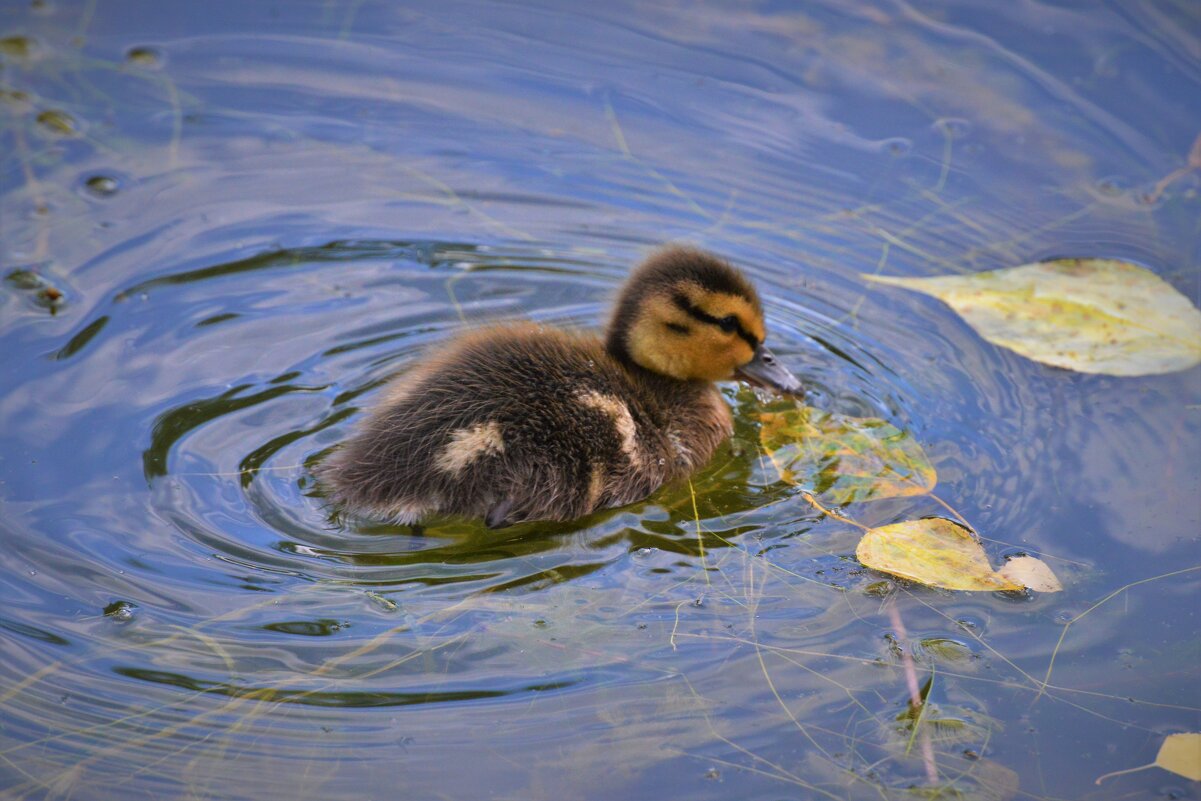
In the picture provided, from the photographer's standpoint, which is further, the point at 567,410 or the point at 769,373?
the point at 769,373

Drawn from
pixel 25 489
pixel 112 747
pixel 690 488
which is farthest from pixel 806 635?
pixel 25 489

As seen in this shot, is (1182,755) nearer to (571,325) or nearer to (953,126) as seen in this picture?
(571,325)

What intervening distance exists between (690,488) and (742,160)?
1.86 metres

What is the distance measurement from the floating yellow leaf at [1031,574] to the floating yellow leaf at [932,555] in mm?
Answer: 34

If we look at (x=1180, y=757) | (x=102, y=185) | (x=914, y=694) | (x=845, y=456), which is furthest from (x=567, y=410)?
(x=102, y=185)

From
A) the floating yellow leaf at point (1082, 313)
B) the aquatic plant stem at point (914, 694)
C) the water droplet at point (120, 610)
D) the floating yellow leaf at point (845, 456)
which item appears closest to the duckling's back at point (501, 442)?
the floating yellow leaf at point (845, 456)

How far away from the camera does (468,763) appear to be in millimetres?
2947

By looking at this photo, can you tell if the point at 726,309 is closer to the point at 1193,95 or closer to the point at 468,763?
the point at 468,763

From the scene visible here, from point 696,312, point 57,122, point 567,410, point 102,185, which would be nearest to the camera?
point 567,410

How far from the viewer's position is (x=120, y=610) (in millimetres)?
3303

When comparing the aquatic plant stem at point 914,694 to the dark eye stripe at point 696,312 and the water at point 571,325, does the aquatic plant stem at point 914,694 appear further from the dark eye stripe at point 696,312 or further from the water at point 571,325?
the dark eye stripe at point 696,312

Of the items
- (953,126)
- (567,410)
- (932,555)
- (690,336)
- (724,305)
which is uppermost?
(953,126)

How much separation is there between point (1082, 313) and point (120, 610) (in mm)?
3381

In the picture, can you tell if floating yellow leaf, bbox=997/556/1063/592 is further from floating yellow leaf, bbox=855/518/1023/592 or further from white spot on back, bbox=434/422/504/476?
white spot on back, bbox=434/422/504/476
